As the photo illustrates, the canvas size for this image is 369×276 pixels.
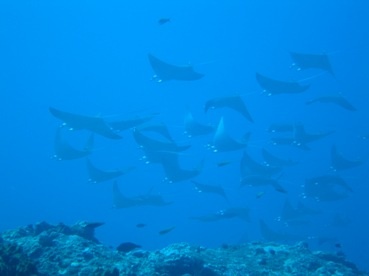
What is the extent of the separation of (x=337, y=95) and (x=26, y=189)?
54403mm

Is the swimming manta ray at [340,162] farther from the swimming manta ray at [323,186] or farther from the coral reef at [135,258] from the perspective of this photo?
the coral reef at [135,258]

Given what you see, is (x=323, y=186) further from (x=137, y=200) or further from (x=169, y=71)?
(x=169, y=71)

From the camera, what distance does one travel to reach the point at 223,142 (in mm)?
14359

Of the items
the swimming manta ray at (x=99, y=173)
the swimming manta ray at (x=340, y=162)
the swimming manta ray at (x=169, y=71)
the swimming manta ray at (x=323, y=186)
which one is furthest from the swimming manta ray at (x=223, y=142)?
the swimming manta ray at (x=340, y=162)

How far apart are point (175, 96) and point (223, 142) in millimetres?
59622

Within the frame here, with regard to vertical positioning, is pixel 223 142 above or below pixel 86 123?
below

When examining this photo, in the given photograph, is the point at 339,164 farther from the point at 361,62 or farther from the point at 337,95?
the point at 361,62

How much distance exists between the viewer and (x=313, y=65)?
16.1 m

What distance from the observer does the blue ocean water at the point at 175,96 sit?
51.1 meters

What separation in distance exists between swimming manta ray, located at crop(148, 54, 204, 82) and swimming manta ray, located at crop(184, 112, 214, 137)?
1.68 metres

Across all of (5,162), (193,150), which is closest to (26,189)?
(5,162)

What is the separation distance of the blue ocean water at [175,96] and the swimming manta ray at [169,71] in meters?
29.9

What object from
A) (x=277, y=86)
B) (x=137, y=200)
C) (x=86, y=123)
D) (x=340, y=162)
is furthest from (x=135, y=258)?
(x=340, y=162)

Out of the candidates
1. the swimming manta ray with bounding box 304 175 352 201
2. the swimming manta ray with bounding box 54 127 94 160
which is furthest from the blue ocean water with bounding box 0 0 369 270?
the swimming manta ray with bounding box 54 127 94 160
